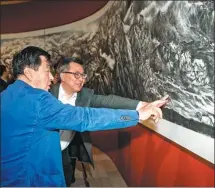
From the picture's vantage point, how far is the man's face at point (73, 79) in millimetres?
2620

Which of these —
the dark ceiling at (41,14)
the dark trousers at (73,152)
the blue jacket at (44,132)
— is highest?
the dark ceiling at (41,14)

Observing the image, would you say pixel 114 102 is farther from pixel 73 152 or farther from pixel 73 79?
pixel 73 152

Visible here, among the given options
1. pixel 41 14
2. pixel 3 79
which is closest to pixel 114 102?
pixel 3 79

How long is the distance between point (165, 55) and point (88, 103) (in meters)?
0.86

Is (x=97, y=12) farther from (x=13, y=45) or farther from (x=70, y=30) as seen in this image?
(x=13, y=45)

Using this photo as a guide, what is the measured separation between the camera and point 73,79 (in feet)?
8.63

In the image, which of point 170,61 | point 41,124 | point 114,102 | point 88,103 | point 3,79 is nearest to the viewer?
point 41,124

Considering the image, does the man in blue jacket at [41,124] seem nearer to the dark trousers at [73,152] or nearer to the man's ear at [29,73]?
the man's ear at [29,73]

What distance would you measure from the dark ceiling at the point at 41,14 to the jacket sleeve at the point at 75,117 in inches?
175

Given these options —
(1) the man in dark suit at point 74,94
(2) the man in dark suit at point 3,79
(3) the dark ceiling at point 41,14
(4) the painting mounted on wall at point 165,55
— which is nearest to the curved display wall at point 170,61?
(4) the painting mounted on wall at point 165,55

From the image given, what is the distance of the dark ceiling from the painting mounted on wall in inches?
37.1

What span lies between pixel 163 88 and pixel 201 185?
832mm

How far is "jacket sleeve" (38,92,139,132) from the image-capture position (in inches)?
Result: 51.9

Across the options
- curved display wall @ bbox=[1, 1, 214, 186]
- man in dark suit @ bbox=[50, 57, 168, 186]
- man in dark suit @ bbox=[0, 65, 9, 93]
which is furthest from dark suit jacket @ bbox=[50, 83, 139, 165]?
man in dark suit @ bbox=[0, 65, 9, 93]
